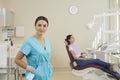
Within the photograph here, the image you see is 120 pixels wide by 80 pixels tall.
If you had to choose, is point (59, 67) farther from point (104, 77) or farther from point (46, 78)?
point (46, 78)

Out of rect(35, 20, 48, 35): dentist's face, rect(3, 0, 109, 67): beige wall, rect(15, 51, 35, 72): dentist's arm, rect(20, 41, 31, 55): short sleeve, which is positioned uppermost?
rect(3, 0, 109, 67): beige wall

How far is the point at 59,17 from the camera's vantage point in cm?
666

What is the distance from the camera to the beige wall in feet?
21.8

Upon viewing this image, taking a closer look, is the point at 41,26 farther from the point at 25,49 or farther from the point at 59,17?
the point at 59,17

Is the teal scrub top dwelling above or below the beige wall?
below

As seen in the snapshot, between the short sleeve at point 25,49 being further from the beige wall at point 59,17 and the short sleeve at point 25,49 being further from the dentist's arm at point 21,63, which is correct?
the beige wall at point 59,17

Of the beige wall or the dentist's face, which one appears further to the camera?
the beige wall

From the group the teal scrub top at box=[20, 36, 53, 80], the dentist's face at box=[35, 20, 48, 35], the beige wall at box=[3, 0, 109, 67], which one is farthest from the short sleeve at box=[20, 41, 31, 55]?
the beige wall at box=[3, 0, 109, 67]

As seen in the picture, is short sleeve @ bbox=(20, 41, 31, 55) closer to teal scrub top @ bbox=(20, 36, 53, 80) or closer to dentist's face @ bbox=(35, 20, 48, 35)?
teal scrub top @ bbox=(20, 36, 53, 80)

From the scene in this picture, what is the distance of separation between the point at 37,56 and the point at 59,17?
5066 mm

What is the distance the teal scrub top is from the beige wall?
16.2 ft

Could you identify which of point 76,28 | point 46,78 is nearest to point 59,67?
point 76,28

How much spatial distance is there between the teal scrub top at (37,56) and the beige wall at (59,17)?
4949 millimetres

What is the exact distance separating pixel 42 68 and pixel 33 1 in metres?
5.20
